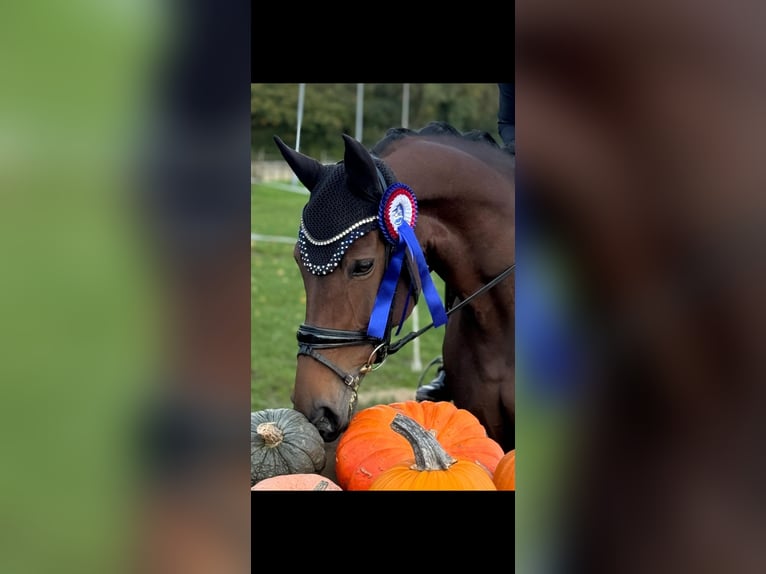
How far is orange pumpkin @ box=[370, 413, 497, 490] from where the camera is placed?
1964mm

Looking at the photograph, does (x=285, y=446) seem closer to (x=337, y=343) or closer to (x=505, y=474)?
(x=337, y=343)

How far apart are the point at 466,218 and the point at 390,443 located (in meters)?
0.85

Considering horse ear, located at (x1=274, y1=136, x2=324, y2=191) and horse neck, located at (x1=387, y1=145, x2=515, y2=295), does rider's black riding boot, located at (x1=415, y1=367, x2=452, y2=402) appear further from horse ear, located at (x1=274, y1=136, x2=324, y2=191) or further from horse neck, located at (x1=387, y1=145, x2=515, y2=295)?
horse ear, located at (x1=274, y1=136, x2=324, y2=191)

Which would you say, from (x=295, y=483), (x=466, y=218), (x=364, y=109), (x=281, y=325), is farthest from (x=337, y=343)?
(x=364, y=109)

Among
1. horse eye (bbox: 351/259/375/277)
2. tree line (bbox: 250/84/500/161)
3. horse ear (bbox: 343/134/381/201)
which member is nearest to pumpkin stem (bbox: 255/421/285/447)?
horse eye (bbox: 351/259/375/277)

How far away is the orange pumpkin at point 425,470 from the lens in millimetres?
1964

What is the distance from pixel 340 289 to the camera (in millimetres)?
2279

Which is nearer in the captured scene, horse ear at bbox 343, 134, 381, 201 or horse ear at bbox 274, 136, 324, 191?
horse ear at bbox 343, 134, 381, 201
